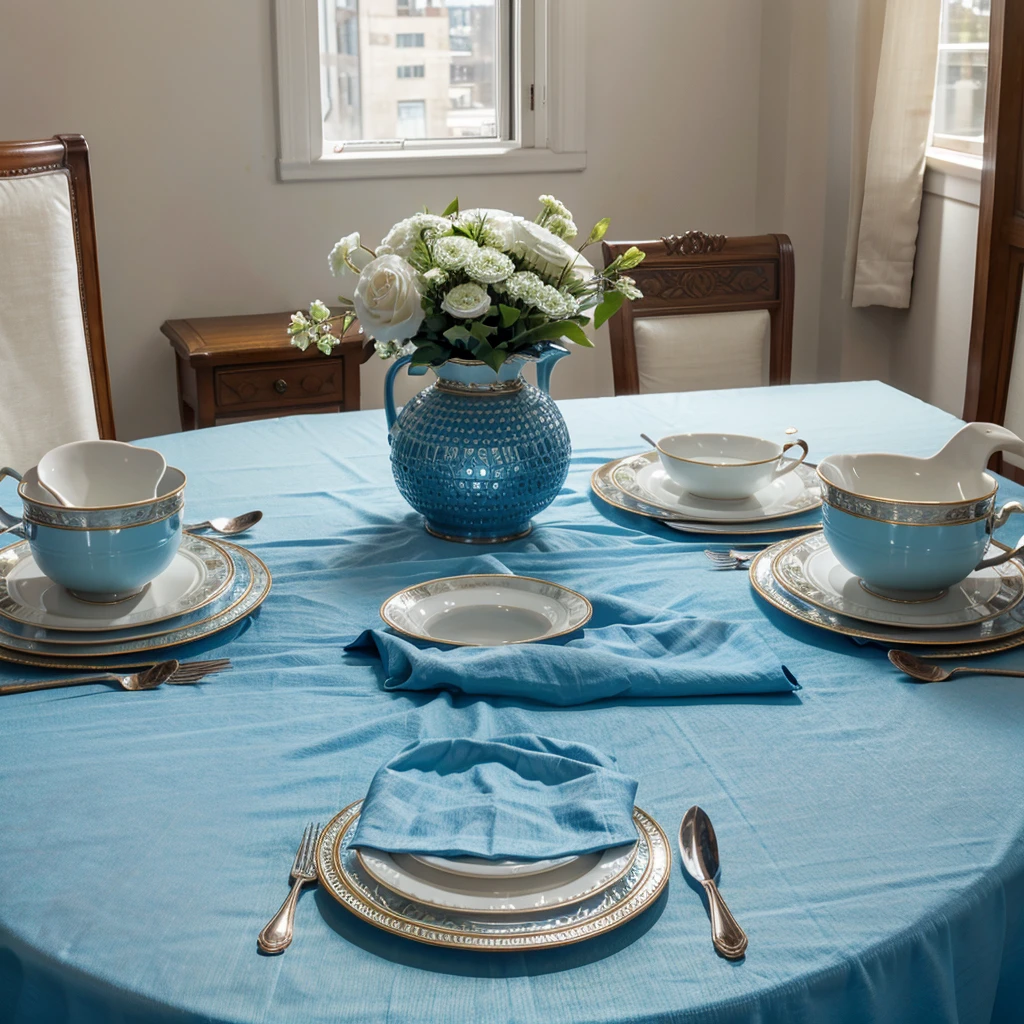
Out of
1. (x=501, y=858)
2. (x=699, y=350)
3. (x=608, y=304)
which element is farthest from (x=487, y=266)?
(x=699, y=350)

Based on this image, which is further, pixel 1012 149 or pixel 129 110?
pixel 129 110

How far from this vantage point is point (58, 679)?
39.6 inches

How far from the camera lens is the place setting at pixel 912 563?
1.07m

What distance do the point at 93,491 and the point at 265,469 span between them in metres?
0.36

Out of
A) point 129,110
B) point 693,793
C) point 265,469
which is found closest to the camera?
point 693,793

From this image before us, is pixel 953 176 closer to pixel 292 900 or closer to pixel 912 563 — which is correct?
pixel 912 563

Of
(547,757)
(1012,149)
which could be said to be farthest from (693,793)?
(1012,149)

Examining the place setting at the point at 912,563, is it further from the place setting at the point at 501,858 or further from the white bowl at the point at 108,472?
the white bowl at the point at 108,472

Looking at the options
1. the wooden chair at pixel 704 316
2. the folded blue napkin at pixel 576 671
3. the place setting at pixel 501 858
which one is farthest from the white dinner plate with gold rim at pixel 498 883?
the wooden chair at pixel 704 316

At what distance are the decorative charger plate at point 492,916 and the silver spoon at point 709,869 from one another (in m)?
0.02

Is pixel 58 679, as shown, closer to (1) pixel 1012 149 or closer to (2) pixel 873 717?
(2) pixel 873 717

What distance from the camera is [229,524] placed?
1.34m

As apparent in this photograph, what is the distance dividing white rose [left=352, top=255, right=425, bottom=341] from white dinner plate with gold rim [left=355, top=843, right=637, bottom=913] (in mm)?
631

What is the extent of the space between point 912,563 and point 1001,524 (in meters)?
0.11
